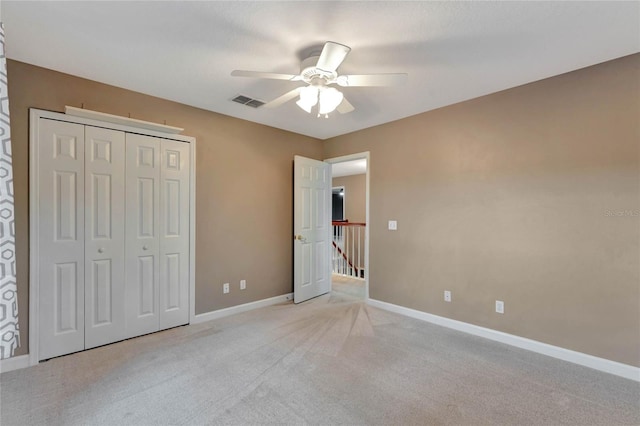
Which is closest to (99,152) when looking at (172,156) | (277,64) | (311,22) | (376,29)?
(172,156)

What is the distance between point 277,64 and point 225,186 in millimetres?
1717

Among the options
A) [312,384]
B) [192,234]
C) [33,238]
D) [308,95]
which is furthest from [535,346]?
[33,238]

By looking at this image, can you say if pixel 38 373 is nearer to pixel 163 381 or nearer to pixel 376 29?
pixel 163 381

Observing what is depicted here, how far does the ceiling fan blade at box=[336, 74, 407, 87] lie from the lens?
1.93m

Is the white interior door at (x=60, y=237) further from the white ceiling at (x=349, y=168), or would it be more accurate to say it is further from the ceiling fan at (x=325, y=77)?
the white ceiling at (x=349, y=168)

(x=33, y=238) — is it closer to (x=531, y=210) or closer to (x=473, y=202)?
(x=473, y=202)

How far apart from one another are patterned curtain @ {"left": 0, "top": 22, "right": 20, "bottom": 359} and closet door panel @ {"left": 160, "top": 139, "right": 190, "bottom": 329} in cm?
168

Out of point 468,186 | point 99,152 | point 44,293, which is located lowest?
point 44,293

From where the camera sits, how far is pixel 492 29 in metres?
1.91

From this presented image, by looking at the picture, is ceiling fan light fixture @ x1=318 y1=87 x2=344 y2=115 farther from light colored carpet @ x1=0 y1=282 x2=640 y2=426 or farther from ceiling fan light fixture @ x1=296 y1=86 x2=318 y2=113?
light colored carpet @ x1=0 y1=282 x2=640 y2=426

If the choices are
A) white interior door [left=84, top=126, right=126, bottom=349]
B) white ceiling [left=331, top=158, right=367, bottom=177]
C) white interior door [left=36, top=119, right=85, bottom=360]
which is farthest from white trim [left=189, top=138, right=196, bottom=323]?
white ceiling [left=331, top=158, right=367, bottom=177]

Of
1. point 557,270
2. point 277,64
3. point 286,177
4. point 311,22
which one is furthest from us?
point 286,177

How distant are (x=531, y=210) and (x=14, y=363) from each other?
4.64 meters

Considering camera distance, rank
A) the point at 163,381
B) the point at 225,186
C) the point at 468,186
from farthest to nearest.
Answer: the point at 225,186 < the point at 468,186 < the point at 163,381
